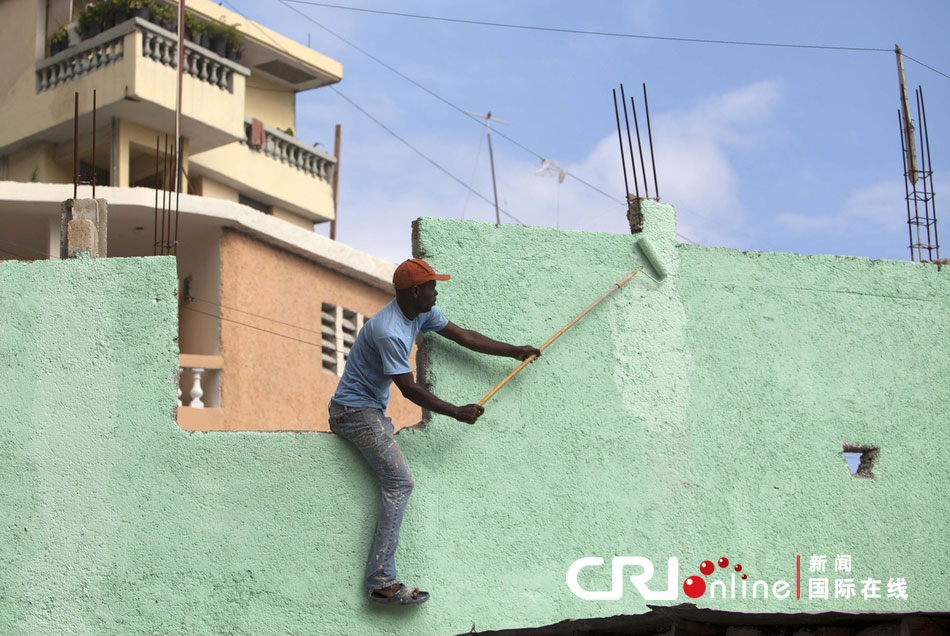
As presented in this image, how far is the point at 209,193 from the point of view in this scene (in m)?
14.6

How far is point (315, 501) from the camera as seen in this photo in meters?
5.07

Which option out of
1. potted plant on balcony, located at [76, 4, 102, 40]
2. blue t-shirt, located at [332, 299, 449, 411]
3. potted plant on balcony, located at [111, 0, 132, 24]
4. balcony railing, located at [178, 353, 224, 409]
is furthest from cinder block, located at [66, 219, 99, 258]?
potted plant on balcony, located at [76, 4, 102, 40]

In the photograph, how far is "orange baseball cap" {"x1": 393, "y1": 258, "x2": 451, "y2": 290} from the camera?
5047mm

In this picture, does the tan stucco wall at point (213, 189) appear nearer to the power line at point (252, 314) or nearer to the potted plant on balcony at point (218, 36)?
the potted plant on balcony at point (218, 36)

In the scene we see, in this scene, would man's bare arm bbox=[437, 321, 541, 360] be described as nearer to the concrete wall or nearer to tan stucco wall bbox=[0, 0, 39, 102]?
the concrete wall

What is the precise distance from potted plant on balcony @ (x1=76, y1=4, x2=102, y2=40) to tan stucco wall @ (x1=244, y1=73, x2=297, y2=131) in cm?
290

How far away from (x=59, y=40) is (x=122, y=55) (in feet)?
4.93

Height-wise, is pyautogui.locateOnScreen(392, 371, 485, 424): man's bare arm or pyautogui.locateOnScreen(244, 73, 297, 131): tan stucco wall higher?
pyautogui.locateOnScreen(244, 73, 297, 131): tan stucco wall

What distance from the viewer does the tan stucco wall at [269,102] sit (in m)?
16.1

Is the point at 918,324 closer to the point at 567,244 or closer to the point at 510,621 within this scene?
the point at 567,244

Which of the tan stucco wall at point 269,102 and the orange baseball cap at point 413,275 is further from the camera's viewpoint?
the tan stucco wall at point 269,102

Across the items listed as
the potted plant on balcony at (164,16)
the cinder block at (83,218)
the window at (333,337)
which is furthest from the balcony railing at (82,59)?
the cinder block at (83,218)

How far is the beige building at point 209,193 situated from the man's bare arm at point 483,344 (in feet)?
19.0

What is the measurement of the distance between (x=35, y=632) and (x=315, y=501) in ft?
4.35
